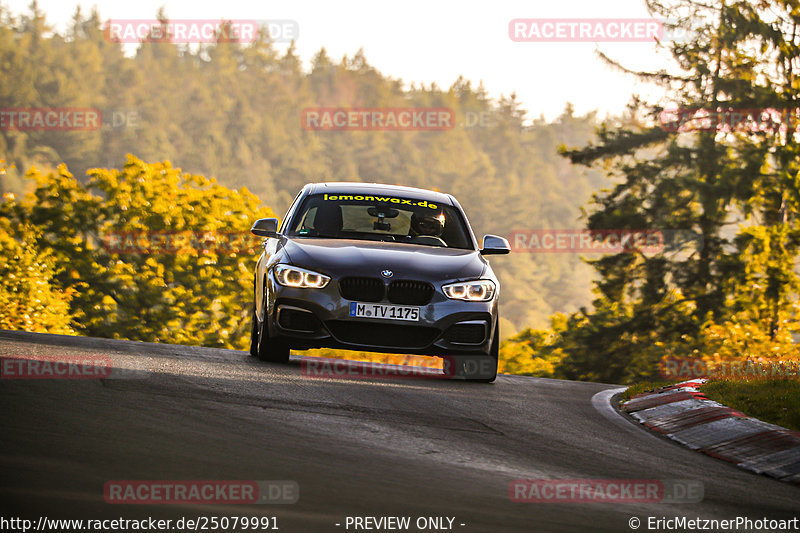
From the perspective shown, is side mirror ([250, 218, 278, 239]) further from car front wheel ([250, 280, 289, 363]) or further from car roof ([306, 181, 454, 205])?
car front wheel ([250, 280, 289, 363])

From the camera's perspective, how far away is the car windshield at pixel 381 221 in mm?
11758

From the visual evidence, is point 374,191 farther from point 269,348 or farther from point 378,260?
point 269,348

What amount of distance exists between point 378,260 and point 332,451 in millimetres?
4442

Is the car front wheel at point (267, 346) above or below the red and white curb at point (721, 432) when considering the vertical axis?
above

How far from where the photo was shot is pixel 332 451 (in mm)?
6367

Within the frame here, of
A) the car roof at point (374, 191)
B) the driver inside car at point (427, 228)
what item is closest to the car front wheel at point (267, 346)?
the car roof at point (374, 191)

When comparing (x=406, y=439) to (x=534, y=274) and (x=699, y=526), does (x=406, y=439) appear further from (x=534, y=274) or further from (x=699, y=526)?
(x=534, y=274)

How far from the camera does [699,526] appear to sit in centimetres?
534

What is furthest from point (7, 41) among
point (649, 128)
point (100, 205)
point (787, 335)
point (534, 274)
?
point (787, 335)

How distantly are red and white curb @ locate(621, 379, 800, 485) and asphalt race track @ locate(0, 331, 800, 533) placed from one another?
260 mm

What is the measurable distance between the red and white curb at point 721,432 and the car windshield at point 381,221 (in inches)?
105

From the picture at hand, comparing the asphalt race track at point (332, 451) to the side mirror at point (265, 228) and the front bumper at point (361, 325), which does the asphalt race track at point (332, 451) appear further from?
the side mirror at point (265, 228)

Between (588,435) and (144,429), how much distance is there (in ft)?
11.2

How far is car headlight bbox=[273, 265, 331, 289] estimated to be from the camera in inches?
413
